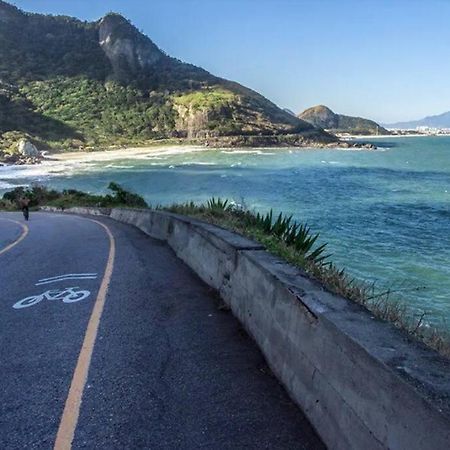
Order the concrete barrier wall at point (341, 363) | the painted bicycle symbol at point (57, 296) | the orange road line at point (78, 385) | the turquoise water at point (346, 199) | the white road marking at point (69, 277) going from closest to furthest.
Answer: the concrete barrier wall at point (341, 363) → the orange road line at point (78, 385) → the painted bicycle symbol at point (57, 296) → the white road marking at point (69, 277) → the turquoise water at point (346, 199)

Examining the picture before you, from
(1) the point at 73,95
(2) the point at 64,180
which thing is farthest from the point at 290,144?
(2) the point at 64,180

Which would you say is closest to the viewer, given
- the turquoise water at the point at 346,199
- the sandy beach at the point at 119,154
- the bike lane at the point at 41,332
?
the bike lane at the point at 41,332

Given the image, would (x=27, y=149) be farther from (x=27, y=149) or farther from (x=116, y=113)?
(x=116, y=113)

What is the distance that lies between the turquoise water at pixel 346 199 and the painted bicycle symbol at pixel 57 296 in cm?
521

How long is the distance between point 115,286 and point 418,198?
40841 millimetres

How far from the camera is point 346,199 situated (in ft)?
149

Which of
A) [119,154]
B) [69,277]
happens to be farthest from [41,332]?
[119,154]

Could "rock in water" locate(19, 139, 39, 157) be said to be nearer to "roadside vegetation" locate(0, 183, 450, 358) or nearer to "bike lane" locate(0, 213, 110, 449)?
"roadside vegetation" locate(0, 183, 450, 358)

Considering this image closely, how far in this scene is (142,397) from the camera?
4473mm

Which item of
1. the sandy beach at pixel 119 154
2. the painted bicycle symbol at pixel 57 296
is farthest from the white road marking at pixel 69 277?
the sandy beach at pixel 119 154

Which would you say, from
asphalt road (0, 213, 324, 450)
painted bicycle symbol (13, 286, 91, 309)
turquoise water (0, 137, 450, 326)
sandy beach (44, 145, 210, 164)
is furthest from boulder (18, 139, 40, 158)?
asphalt road (0, 213, 324, 450)

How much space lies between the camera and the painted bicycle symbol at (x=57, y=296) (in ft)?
25.0

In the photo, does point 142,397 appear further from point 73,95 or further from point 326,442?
point 73,95

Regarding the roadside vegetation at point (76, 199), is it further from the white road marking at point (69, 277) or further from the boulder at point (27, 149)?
the boulder at point (27, 149)
